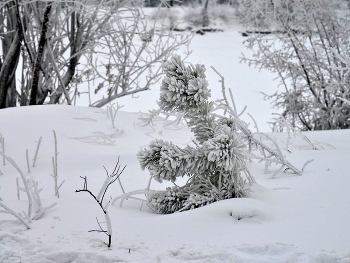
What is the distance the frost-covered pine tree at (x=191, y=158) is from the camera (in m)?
1.00

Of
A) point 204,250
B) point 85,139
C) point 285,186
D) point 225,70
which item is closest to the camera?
point 204,250

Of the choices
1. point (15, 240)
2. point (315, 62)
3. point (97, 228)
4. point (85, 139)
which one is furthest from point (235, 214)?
point (315, 62)

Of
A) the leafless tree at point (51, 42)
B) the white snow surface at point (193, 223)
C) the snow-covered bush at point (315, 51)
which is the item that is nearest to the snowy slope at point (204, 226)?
the white snow surface at point (193, 223)

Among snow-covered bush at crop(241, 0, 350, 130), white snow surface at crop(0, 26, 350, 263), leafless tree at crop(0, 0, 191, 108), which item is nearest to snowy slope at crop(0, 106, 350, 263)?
white snow surface at crop(0, 26, 350, 263)

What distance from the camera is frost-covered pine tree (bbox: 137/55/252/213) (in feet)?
3.27

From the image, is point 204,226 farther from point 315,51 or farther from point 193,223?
point 315,51

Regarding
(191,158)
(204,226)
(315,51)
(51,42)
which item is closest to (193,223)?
(204,226)

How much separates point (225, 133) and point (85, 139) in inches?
36.5

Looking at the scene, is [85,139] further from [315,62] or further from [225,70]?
[225,70]

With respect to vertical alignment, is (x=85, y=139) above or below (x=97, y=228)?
above

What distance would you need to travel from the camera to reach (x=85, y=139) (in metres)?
1.78

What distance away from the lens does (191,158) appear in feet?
3.36

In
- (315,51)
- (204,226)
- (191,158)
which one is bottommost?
(204,226)

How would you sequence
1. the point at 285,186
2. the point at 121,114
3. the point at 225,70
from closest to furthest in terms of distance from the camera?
the point at 285,186 < the point at 121,114 < the point at 225,70
